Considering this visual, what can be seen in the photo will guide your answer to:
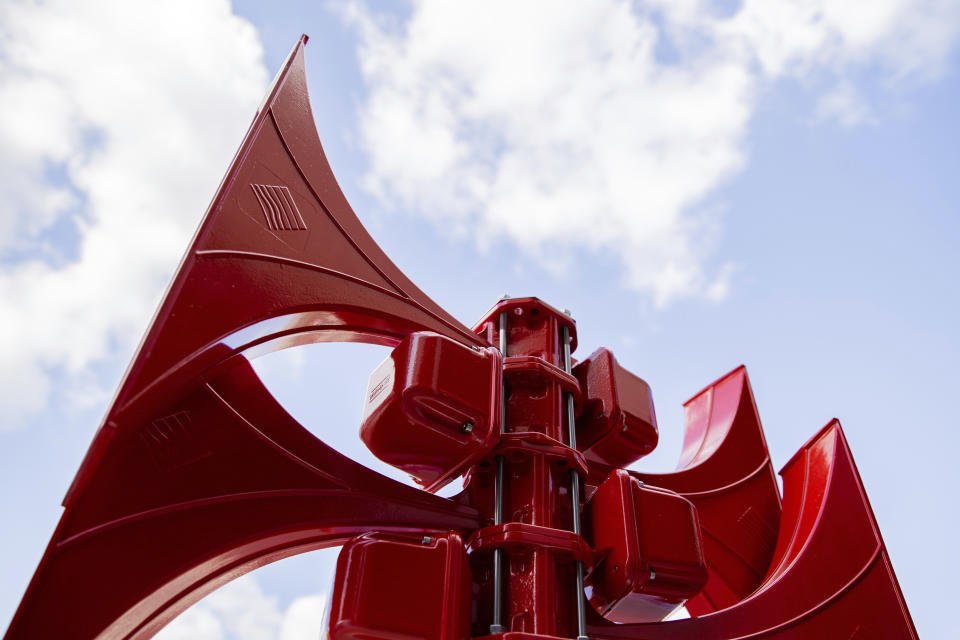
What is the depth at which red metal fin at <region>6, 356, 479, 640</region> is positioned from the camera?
2502 mm

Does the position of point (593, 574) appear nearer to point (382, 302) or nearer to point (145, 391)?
point (382, 302)

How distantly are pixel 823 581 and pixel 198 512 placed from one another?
2.99m

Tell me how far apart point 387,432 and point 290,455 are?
43 centimetres

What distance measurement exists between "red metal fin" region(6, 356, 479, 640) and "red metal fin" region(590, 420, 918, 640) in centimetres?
116

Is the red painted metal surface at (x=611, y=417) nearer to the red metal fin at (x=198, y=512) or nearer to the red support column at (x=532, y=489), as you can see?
the red support column at (x=532, y=489)

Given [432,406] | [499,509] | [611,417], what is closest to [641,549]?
[499,509]

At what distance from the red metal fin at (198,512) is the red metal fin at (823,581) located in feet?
3.81

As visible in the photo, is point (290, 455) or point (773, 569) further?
point (773, 569)

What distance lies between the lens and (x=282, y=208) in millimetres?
3121

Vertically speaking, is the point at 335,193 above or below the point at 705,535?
above

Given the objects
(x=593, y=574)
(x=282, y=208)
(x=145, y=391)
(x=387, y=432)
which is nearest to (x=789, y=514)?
(x=593, y=574)

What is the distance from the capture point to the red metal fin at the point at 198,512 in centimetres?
250

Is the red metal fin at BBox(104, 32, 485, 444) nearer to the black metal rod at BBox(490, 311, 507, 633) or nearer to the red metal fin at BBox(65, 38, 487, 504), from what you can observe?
the red metal fin at BBox(65, 38, 487, 504)

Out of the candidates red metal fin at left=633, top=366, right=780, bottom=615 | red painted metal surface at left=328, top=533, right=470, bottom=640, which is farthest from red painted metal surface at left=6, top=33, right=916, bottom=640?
red metal fin at left=633, top=366, right=780, bottom=615
